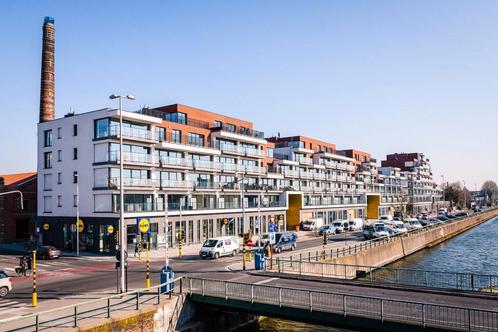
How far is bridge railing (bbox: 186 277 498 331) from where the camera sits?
18.0 meters

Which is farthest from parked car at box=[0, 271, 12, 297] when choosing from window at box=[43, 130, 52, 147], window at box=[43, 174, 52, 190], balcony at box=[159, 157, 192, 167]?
window at box=[43, 130, 52, 147]

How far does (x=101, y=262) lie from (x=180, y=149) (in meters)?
18.8

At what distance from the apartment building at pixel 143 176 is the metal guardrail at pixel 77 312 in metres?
20.9

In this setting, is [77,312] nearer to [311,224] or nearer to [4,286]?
[4,286]

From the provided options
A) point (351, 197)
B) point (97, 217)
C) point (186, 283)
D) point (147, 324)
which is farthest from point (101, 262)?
point (351, 197)

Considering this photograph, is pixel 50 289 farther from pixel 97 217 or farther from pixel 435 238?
pixel 435 238

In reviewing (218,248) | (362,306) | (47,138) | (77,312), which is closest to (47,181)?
(47,138)

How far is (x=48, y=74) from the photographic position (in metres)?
63.6

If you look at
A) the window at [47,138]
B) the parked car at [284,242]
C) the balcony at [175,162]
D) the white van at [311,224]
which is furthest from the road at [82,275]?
the white van at [311,224]

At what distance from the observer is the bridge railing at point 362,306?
18016 millimetres

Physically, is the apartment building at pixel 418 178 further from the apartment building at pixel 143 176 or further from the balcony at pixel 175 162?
the balcony at pixel 175 162

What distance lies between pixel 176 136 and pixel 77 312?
38.5 metres

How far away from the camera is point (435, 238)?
2990 inches

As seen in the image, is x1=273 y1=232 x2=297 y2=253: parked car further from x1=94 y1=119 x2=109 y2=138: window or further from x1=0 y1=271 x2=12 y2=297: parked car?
x1=0 y1=271 x2=12 y2=297: parked car
